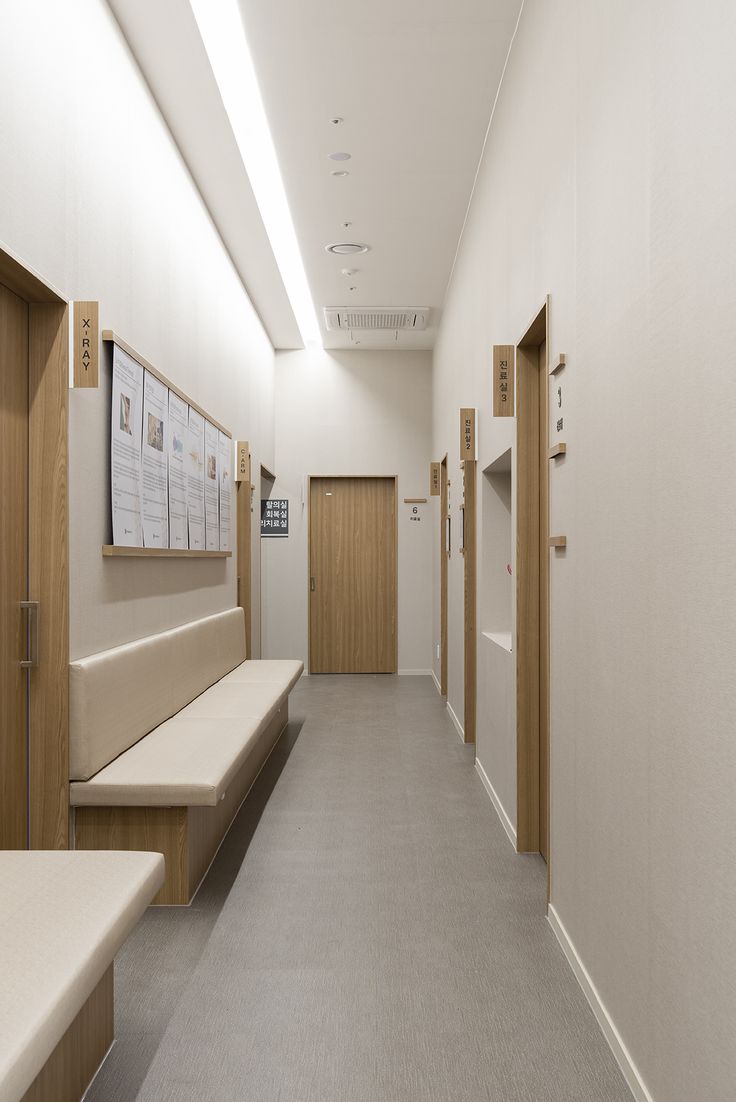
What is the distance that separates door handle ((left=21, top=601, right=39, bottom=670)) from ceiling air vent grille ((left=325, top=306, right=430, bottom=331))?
560 centimetres

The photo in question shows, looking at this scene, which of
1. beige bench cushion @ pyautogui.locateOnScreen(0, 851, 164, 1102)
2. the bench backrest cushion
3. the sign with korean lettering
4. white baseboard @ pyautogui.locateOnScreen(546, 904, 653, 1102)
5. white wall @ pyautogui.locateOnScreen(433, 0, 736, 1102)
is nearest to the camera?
beige bench cushion @ pyautogui.locateOnScreen(0, 851, 164, 1102)

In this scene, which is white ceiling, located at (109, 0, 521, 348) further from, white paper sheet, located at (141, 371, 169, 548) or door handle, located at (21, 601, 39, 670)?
door handle, located at (21, 601, 39, 670)

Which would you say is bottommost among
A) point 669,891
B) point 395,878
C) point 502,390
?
point 395,878

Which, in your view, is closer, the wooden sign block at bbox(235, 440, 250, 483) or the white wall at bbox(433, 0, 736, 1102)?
the white wall at bbox(433, 0, 736, 1102)

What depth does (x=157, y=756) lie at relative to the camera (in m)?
3.30

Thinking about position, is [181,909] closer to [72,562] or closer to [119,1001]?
[119,1001]

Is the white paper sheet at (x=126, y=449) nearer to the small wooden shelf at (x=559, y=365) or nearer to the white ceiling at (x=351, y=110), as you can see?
the white ceiling at (x=351, y=110)

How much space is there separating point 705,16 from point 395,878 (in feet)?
10.1

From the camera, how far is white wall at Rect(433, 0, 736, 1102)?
1.52 meters

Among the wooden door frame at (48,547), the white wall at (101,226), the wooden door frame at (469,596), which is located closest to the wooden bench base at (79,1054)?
the wooden door frame at (48,547)

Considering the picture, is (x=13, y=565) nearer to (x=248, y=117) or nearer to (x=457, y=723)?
(x=248, y=117)

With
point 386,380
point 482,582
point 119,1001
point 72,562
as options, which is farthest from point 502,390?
point 386,380

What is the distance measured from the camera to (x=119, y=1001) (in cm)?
240

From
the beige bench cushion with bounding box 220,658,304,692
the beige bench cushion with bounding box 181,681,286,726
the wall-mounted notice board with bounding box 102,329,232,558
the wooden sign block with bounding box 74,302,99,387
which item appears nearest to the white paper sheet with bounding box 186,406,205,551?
the wall-mounted notice board with bounding box 102,329,232,558
